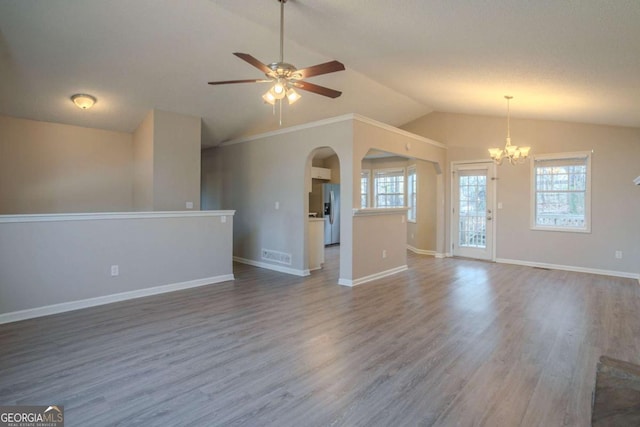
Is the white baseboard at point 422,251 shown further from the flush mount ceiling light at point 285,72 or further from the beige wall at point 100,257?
the flush mount ceiling light at point 285,72

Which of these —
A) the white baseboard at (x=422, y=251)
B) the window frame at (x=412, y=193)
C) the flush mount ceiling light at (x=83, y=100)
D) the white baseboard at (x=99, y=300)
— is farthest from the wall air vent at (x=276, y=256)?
the window frame at (x=412, y=193)

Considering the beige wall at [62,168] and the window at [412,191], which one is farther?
the window at [412,191]

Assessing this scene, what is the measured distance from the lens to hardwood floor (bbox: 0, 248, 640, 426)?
2061mm

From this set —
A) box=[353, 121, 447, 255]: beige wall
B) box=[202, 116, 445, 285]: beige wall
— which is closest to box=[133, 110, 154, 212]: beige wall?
box=[202, 116, 445, 285]: beige wall

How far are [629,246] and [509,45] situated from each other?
4.81 metres

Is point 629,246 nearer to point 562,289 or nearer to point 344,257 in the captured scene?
point 562,289

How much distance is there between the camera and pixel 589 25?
2.40 m

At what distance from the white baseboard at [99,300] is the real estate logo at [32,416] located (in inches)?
75.9

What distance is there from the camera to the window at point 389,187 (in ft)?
29.9

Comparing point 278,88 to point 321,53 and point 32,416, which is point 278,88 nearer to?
point 321,53

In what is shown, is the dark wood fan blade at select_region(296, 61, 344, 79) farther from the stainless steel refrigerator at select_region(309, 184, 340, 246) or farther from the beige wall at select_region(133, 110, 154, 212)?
the stainless steel refrigerator at select_region(309, 184, 340, 246)

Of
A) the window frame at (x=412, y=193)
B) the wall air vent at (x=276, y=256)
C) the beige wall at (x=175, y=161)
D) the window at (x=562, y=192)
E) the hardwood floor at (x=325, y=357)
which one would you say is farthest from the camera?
the window frame at (x=412, y=193)

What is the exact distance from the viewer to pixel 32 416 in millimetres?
2006

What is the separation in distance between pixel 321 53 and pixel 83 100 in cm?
335
